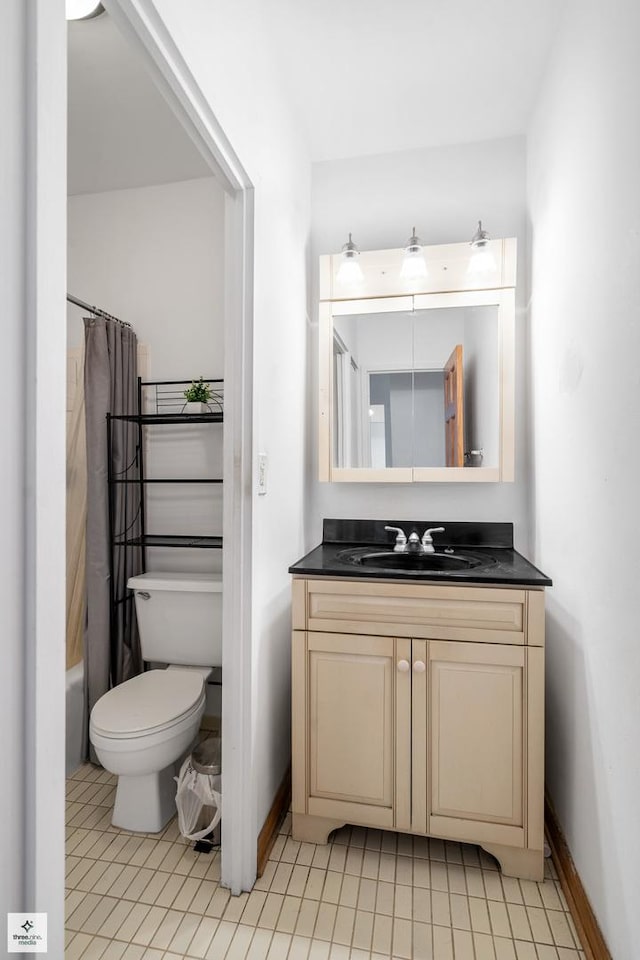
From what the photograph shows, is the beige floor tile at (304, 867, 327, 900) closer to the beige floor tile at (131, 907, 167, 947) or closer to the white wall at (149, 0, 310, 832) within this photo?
the white wall at (149, 0, 310, 832)

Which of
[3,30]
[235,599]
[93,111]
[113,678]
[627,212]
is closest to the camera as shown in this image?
[3,30]

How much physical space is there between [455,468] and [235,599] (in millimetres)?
1057

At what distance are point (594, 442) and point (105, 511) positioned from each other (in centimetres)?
185

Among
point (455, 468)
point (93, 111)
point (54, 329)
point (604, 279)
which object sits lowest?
point (455, 468)

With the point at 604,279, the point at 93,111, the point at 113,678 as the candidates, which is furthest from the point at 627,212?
the point at 113,678

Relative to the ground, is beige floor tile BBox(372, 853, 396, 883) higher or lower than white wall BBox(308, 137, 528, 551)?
lower

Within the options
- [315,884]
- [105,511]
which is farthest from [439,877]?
[105,511]

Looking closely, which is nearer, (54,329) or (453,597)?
(54,329)

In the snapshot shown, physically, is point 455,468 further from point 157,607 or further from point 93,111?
point 93,111

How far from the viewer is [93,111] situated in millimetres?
1888

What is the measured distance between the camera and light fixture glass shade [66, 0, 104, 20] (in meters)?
1.36

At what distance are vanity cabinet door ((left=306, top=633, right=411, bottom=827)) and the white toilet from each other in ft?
1.56

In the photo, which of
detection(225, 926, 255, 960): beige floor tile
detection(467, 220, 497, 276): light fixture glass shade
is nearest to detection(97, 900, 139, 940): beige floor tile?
detection(225, 926, 255, 960): beige floor tile

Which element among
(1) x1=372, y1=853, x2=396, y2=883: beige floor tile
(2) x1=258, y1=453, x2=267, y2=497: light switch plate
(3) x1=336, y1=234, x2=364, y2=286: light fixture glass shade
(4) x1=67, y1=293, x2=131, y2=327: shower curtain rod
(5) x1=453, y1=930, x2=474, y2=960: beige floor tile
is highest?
(3) x1=336, y1=234, x2=364, y2=286: light fixture glass shade
